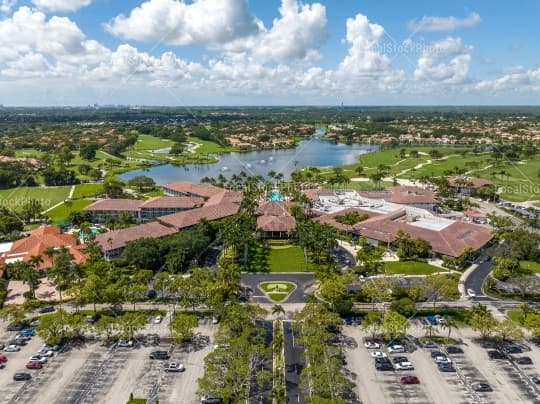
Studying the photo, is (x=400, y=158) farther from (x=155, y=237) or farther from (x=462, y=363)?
(x=462, y=363)

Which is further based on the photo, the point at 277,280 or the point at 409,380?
the point at 277,280

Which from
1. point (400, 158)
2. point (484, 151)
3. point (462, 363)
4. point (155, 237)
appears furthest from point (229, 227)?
point (484, 151)

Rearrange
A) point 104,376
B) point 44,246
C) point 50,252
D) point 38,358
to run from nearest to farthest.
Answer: point 104,376 < point 38,358 < point 50,252 < point 44,246

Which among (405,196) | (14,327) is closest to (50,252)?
(14,327)

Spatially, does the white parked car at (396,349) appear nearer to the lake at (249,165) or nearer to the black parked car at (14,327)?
the black parked car at (14,327)

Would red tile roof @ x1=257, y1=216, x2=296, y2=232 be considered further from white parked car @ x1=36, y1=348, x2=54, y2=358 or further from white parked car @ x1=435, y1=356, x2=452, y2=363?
white parked car @ x1=36, y1=348, x2=54, y2=358

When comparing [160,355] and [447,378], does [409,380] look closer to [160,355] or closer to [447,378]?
[447,378]

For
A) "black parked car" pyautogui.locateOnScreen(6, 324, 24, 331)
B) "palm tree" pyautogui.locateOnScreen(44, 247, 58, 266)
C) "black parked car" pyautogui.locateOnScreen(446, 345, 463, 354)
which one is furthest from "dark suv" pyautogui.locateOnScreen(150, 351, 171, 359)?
"black parked car" pyautogui.locateOnScreen(446, 345, 463, 354)
